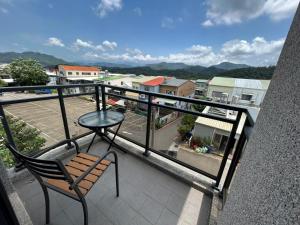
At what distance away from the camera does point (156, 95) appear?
196 centimetres

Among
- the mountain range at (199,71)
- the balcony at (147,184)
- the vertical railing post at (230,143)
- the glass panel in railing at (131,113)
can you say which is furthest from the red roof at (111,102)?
the mountain range at (199,71)

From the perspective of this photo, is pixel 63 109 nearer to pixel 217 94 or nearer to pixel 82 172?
pixel 82 172

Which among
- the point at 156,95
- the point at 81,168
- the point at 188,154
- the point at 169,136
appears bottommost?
the point at 188,154

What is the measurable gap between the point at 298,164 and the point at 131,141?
243cm

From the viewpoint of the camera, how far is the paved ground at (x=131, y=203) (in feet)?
4.64

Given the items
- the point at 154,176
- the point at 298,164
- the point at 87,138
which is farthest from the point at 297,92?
the point at 87,138

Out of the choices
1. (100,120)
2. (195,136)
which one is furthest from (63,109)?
(195,136)

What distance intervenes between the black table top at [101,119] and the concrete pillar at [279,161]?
1.76 meters

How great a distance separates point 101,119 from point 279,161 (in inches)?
85.0

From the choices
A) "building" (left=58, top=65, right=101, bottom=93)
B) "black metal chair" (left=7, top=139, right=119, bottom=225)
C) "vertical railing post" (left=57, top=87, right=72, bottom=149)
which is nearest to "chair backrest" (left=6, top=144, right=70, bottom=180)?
"black metal chair" (left=7, top=139, right=119, bottom=225)

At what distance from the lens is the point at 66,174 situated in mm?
876

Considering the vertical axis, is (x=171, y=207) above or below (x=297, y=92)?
below

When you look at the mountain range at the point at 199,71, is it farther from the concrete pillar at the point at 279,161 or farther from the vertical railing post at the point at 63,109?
the vertical railing post at the point at 63,109

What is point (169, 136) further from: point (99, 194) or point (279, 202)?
point (279, 202)
